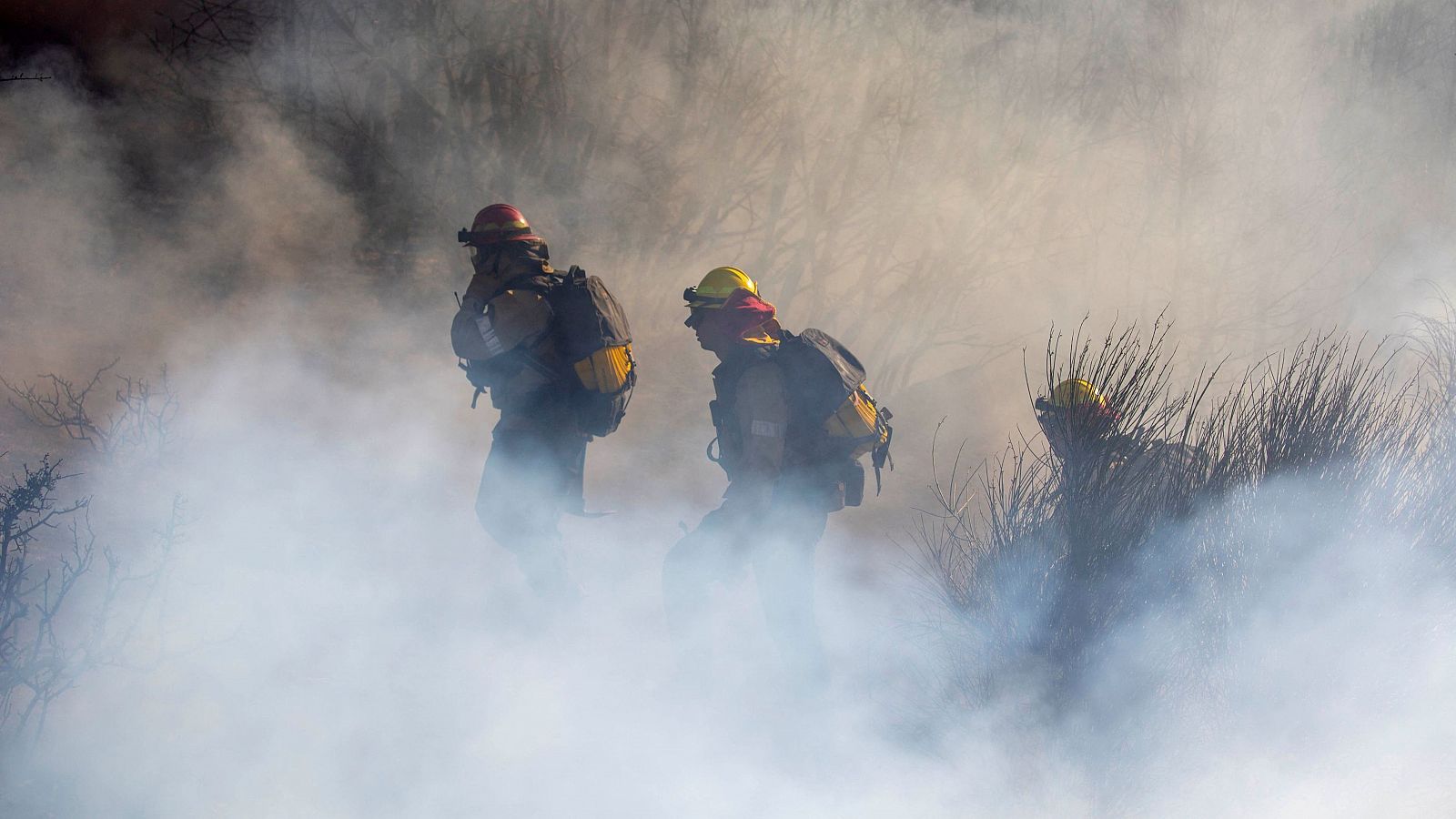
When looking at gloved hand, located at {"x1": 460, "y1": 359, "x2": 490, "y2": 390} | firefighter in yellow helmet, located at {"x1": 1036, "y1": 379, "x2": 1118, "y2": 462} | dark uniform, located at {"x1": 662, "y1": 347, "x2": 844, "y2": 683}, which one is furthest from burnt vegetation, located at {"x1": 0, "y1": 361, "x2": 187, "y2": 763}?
firefighter in yellow helmet, located at {"x1": 1036, "y1": 379, "x2": 1118, "y2": 462}

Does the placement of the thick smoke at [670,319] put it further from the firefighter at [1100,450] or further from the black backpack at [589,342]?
the black backpack at [589,342]

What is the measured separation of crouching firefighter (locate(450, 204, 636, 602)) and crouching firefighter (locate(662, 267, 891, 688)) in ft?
1.42

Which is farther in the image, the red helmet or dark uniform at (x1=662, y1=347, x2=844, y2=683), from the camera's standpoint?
the red helmet

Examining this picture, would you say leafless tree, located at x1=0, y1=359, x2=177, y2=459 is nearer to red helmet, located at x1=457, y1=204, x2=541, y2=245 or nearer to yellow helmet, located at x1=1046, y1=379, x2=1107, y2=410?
red helmet, located at x1=457, y1=204, x2=541, y2=245

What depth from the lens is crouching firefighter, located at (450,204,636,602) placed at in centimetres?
425

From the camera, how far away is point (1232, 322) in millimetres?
10688

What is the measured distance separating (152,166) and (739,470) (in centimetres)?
538

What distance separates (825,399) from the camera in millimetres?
4031

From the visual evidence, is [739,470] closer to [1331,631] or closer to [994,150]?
[1331,631]

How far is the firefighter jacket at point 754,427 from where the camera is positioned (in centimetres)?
398

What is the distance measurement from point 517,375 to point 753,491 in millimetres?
1066

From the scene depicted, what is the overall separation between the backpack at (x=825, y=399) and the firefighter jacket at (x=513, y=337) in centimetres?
96

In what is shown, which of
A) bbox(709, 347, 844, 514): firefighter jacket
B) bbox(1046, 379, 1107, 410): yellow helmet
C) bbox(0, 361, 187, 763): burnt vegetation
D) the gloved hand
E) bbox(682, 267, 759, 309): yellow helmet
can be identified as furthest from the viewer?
the gloved hand

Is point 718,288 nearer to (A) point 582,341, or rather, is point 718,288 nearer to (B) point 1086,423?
(A) point 582,341
